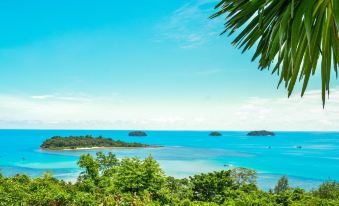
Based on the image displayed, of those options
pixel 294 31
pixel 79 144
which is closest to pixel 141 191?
pixel 294 31

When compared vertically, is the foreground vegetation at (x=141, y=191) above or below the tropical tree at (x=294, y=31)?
below

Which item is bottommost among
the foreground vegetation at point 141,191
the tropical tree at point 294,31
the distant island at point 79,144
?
the distant island at point 79,144

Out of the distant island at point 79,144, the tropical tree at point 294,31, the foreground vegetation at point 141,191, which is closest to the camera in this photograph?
the tropical tree at point 294,31

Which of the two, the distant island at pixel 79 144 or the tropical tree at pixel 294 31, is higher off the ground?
the tropical tree at pixel 294 31

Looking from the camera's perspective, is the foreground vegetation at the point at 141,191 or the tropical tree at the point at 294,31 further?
the foreground vegetation at the point at 141,191

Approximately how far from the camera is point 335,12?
2.11 metres

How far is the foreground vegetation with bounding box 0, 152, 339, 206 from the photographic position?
955 cm

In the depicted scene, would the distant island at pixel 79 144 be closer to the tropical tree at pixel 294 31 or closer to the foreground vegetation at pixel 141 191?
the foreground vegetation at pixel 141 191

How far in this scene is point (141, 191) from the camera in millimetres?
13773

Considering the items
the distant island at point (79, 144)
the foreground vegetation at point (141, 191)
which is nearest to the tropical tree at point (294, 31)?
the foreground vegetation at point (141, 191)

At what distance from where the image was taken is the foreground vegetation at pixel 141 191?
955 cm

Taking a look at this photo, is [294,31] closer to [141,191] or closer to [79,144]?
[141,191]

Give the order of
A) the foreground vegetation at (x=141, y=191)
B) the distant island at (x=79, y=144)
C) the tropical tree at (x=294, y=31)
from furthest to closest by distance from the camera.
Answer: the distant island at (x=79, y=144), the foreground vegetation at (x=141, y=191), the tropical tree at (x=294, y=31)

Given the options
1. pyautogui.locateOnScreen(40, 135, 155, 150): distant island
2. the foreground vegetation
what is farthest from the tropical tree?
pyautogui.locateOnScreen(40, 135, 155, 150): distant island
